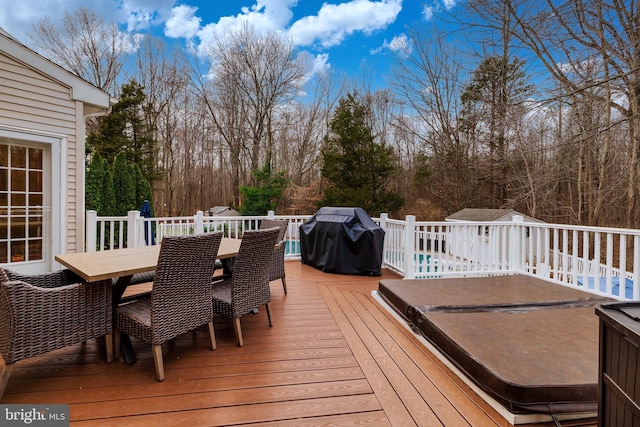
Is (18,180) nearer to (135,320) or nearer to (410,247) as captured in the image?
(135,320)

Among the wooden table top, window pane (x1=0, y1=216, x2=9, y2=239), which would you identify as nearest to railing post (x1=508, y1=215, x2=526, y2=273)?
the wooden table top

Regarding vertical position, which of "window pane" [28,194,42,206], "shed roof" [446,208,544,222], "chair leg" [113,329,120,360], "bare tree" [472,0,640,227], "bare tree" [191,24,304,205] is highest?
"bare tree" [191,24,304,205]

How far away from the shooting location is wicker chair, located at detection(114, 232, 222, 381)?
2.12 metres

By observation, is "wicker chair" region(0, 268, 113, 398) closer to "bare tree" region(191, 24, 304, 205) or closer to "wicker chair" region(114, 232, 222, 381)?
"wicker chair" region(114, 232, 222, 381)

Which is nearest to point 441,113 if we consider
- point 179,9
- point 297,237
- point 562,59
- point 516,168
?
point 516,168

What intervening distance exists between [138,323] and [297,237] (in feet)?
15.5

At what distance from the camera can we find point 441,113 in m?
13.1

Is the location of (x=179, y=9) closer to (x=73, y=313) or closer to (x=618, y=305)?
(x=73, y=313)

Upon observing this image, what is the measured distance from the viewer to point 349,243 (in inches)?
212

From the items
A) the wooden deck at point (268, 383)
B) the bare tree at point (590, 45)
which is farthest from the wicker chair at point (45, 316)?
the bare tree at point (590, 45)

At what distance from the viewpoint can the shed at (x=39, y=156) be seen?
13.1 feet

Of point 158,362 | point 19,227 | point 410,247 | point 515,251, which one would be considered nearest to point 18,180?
point 19,227

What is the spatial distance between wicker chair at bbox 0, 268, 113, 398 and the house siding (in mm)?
2631

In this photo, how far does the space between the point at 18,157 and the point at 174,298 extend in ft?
11.8
